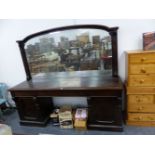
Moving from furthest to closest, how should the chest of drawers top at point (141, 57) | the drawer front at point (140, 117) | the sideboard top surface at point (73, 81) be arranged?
1. the drawer front at point (140, 117)
2. the sideboard top surface at point (73, 81)
3. the chest of drawers top at point (141, 57)

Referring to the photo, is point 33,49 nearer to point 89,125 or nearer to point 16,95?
point 16,95

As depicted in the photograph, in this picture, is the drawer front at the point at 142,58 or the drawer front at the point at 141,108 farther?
the drawer front at the point at 141,108

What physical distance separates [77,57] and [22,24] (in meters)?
1.12

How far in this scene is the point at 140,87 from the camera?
2207mm

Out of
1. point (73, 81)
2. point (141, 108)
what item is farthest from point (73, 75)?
point (141, 108)

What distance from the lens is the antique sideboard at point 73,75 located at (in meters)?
2.22

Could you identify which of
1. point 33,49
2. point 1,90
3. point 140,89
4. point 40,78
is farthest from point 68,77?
point 1,90

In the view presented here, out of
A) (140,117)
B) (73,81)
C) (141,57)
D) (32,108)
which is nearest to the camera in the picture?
(141,57)

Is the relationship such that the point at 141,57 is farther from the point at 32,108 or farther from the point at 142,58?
the point at 32,108

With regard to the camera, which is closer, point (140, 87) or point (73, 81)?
point (140, 87)

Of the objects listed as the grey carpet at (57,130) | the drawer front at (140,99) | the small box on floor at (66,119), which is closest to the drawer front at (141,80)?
the drawer front at (140,99)

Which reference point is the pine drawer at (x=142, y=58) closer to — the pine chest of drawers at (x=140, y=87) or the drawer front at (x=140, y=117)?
the pine chest of drawers at (x=140, y=87)

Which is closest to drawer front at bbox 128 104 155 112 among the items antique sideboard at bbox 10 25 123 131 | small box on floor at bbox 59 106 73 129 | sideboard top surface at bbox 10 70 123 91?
antique sideboard at bbox 10 25 123 131

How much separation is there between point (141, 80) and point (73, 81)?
993 millimetres
